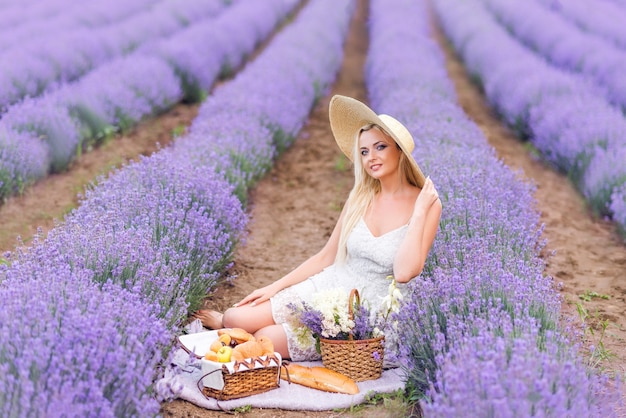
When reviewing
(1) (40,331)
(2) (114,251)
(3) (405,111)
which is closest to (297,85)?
(3) (405,111)

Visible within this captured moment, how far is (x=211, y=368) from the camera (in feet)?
9.22

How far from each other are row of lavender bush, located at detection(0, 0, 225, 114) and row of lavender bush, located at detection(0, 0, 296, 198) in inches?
11.6

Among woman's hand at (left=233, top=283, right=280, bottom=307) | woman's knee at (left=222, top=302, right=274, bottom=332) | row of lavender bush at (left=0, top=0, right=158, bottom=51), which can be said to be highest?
woman's hand at (left=233, top=283, right=280, bottom=307)

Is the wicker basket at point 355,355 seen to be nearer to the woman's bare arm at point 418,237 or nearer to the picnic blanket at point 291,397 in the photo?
the picnic blanket at point 291,397

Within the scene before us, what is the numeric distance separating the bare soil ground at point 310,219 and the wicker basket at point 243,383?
0.24 feet

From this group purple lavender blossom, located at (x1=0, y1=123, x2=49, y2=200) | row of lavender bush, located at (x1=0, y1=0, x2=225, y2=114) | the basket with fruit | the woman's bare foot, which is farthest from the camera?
row of lavender bush, located at (x1=0, y1=0, x2=225, y2=114)

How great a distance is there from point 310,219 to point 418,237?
241 cm

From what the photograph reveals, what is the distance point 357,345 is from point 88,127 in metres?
4.23

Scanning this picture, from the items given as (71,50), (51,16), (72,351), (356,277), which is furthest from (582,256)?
(51,16)

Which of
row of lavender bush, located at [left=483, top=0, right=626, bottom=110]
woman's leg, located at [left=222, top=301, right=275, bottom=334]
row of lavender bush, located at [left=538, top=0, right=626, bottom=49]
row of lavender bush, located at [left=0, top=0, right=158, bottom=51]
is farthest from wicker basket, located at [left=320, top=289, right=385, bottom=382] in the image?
row of lavender bush, located at [left=538, top=0, right=626, bottom=49]

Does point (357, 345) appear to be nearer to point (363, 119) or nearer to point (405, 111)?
point (363, 119)

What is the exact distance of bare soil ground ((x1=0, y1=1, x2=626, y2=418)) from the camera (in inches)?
150

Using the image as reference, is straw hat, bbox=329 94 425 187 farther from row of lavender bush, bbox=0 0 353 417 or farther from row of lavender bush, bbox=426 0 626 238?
row of lavender bush, bbox=426 0 626 238

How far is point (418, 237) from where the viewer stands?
9.48 feet
